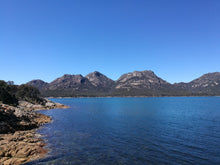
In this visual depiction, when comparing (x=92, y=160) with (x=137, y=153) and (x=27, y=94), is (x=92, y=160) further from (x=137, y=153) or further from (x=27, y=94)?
(x=27, y=94)

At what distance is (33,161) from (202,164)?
80.6ft

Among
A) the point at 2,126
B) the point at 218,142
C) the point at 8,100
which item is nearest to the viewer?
the point at 218,142

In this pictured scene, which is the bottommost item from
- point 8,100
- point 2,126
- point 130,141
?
point 130,141

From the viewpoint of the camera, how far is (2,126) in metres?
35.5

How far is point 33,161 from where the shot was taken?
20750mm

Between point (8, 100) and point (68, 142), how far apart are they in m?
67.4

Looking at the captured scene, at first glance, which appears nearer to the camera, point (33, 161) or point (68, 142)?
point (33, 161)

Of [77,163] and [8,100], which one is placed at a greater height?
[8,100]

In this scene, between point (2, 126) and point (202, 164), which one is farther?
point (2, 126)

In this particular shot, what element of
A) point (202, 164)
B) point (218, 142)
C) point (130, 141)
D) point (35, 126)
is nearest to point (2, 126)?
point (35, 126)

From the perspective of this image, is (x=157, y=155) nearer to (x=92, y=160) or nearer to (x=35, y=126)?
(x=92, y=160)

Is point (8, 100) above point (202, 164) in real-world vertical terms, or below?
above

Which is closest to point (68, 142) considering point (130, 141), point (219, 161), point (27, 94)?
point (130, 141)

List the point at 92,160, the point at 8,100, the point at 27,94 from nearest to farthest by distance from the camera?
the point at 92,160, the point at 8,100, the point at 27,94
